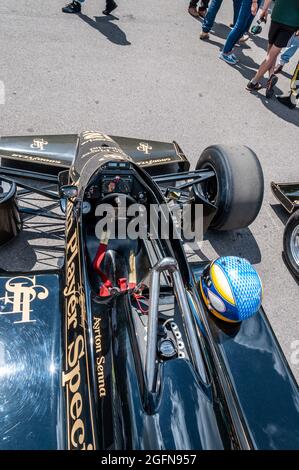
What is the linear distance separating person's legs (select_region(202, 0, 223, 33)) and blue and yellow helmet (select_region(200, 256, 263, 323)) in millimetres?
5972

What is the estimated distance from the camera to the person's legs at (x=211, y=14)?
23.9 feet

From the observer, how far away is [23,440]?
220 cm

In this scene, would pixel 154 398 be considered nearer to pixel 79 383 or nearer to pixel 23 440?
pixel 79 383

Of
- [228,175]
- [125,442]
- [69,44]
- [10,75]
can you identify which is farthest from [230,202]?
[69,44]

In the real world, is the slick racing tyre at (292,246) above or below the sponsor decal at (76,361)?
above

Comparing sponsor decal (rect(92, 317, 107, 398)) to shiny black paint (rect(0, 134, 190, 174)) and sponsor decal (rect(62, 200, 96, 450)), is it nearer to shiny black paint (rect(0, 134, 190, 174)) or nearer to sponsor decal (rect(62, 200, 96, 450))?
sponsor decal (rect(62, 200, 96, 450))

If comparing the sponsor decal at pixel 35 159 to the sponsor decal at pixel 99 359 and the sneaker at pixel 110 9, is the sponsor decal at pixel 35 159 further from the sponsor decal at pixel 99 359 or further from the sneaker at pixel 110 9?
the sneaker at pixel 110 9

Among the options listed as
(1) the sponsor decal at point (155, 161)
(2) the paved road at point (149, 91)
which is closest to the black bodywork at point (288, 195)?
(2) the paved road at point (149, 91)

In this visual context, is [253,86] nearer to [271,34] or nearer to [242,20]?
[271,34]

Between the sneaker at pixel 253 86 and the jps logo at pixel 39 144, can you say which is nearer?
the jps logo at pixel 39 144

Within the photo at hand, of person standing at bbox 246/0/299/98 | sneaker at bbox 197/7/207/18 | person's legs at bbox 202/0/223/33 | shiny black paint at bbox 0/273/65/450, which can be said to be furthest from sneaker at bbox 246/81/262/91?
shiny black paint at bbox 0/273/65/450

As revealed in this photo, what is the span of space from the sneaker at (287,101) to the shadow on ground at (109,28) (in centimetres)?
264

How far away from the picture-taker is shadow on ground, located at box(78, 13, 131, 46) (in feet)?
23.9

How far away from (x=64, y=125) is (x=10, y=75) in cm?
134
